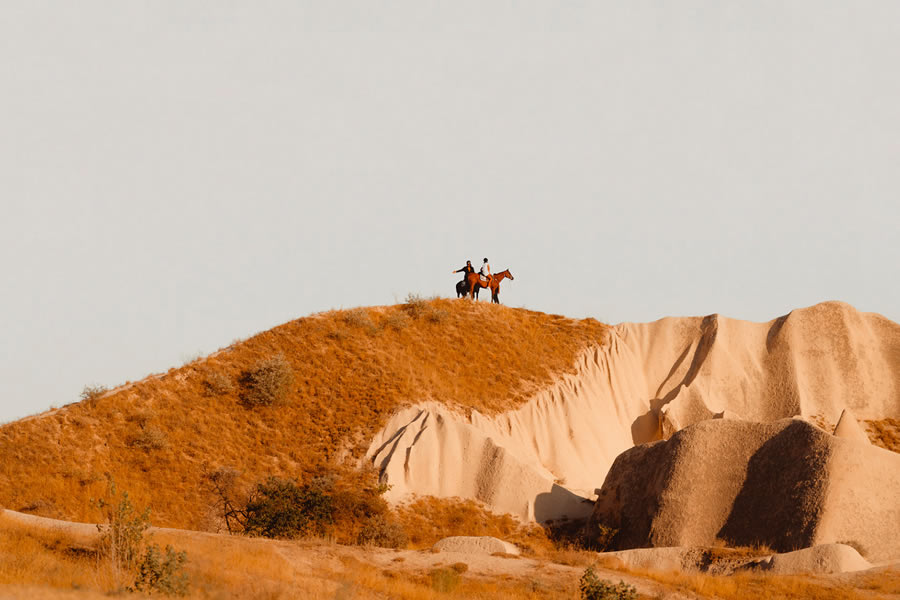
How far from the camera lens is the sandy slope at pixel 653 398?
119 feet

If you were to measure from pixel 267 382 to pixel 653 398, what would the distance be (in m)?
20.0

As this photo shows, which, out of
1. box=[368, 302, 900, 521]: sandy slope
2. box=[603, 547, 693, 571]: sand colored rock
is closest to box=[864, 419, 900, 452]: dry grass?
box=[368, 302, 900, 521]: sandy slope

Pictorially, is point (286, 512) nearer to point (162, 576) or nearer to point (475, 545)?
point (475, 545)

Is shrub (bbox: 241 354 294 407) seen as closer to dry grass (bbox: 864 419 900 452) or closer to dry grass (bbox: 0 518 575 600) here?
dry grass (bbox: 0 518 575 600)

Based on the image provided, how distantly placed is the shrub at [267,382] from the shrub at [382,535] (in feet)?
31.1

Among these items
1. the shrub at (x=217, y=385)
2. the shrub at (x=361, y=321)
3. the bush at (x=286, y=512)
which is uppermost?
the shrub at (x=361, y=321)

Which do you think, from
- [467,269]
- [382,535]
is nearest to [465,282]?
[467,269]

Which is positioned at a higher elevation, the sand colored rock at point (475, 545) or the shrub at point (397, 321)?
the shrub at point (397, 321)

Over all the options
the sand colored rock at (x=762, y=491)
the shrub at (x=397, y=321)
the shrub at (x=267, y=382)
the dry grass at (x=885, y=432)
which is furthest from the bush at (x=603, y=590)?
the dry grass at (x=885, y=432)

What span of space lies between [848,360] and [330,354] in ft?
82.9

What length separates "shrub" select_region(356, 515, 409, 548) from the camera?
2961 cm

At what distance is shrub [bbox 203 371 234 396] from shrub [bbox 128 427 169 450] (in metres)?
3.91

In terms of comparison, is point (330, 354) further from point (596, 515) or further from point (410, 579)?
point (410, 579)

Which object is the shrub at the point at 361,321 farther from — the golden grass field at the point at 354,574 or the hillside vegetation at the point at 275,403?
the golden grass field at the point at 354,574
